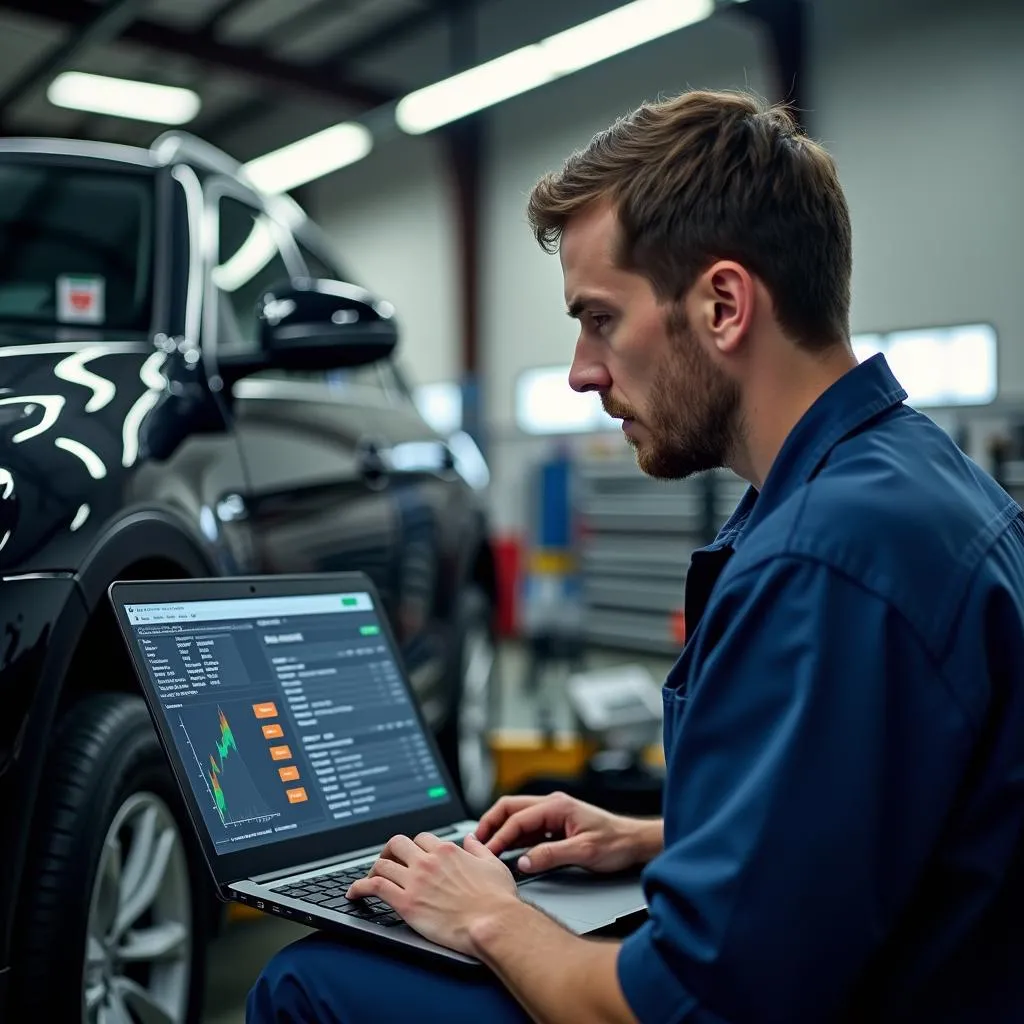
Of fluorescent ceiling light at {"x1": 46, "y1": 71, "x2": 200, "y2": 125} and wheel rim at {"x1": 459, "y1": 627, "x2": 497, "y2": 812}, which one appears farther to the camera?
fluorescent ceiling light at {"x1": 46, "y1": 71, "x2": 200, "y2": 125}

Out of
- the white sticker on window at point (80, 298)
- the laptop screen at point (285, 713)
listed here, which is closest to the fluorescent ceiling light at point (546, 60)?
the white sticker on window at point (80, 298)

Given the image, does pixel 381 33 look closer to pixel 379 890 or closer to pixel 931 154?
pixel 931 154

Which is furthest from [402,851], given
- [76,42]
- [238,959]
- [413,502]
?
[76,42]

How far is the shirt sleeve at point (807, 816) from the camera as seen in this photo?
85cm

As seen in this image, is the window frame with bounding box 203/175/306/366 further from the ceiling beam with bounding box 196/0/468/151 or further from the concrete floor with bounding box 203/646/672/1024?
the ceiling beam with bounding box 196/0/468/151

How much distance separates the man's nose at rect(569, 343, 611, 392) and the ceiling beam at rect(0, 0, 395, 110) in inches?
354

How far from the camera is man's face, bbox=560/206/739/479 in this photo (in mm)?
1108

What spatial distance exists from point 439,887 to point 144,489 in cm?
90

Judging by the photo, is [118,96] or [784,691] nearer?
[784,691]

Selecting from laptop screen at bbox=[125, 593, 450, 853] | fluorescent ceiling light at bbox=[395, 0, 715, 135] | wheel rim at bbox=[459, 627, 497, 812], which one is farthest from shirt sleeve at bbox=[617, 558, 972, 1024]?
fluorescent ceiling light at bbox=[395, 0, 715, 135]

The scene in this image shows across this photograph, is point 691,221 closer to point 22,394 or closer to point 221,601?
point 221,601

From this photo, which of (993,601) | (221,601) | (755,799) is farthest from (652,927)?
(221,601)

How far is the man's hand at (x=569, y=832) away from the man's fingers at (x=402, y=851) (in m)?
0.20

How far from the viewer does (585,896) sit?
136 centimetres
